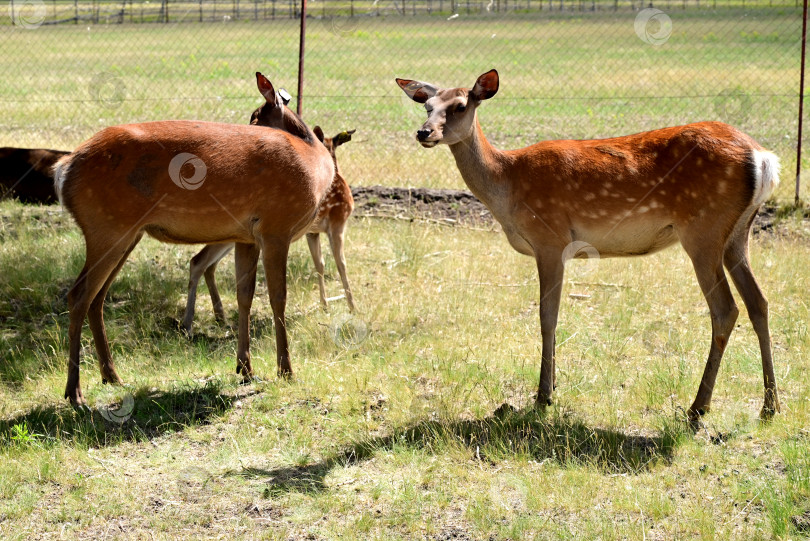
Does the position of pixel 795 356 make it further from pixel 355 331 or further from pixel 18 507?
pixel 18 507

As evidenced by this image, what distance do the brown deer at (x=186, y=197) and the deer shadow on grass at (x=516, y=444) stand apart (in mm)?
1321

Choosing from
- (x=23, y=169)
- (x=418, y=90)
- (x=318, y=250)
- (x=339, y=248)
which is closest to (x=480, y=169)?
(x=418, y=90)

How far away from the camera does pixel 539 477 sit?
4973mm

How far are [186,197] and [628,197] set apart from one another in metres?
3.00

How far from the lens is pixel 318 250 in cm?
834

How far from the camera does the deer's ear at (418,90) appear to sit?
6188 mm

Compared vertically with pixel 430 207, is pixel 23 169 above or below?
above

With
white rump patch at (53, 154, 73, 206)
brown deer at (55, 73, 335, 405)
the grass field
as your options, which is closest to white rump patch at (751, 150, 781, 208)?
the grass field

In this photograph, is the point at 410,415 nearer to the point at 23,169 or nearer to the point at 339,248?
the point at 339,248

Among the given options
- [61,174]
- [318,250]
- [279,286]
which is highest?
[61,174]

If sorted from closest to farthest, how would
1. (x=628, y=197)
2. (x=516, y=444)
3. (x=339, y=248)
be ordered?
(x=516, y=444)
(x=628, y=197)
(x=339, y=248)

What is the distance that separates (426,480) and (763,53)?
1012 inches

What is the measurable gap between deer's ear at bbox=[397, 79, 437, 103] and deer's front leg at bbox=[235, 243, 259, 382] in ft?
5.38

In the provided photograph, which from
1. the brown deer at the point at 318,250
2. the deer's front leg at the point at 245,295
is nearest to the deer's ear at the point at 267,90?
the brown deer at the point at 318,250
